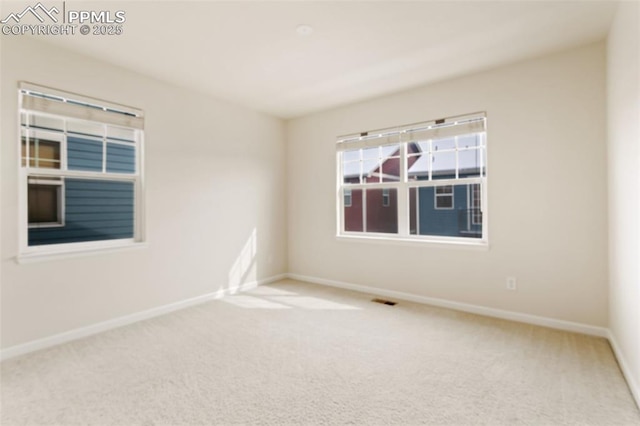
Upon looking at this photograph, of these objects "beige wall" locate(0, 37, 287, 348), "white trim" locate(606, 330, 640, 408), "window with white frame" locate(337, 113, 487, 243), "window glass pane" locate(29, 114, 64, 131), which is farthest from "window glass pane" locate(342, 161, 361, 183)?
"window glass pane" locate(29, 114, 64, 131)

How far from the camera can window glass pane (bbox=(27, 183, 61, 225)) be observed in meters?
2.69

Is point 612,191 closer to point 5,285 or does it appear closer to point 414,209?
point 414,209

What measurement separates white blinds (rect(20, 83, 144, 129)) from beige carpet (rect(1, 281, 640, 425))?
2.02m

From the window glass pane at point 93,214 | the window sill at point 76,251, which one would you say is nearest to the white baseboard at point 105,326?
the window sill at point 76,251

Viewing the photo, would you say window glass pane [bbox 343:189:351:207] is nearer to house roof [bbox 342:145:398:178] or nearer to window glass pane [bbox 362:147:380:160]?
house roof [bbox 342:145:398:178]

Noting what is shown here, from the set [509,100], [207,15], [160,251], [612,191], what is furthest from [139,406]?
[509,100]

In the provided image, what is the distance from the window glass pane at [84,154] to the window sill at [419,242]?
297 centimetres

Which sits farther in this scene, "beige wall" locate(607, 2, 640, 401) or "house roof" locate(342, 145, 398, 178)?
"house roof" locate(342, 145, 398, 178)

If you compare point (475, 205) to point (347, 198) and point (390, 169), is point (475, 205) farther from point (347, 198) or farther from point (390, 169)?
point (347, 198)

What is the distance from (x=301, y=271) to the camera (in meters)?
4.95

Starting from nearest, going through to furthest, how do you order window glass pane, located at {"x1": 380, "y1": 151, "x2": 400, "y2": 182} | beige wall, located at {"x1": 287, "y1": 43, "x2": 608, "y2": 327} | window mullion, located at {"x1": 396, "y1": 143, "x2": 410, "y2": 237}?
beige wall, located at {"x1": 287, "y1": 43, "x2": 608, "y2": 327} → window mullion, located at {"x1": 396, "y1": 143, "x2": 410, "y2": 237} → window glass pane, located at {"x1": 380, "y1": 151, "x2": 400, "y2": 182}

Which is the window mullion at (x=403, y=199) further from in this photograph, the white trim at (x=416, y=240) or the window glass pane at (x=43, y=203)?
the window glass pane at (x=43, y=203)

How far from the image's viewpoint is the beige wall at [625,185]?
1882 mm

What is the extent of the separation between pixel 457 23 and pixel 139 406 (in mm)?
3427
